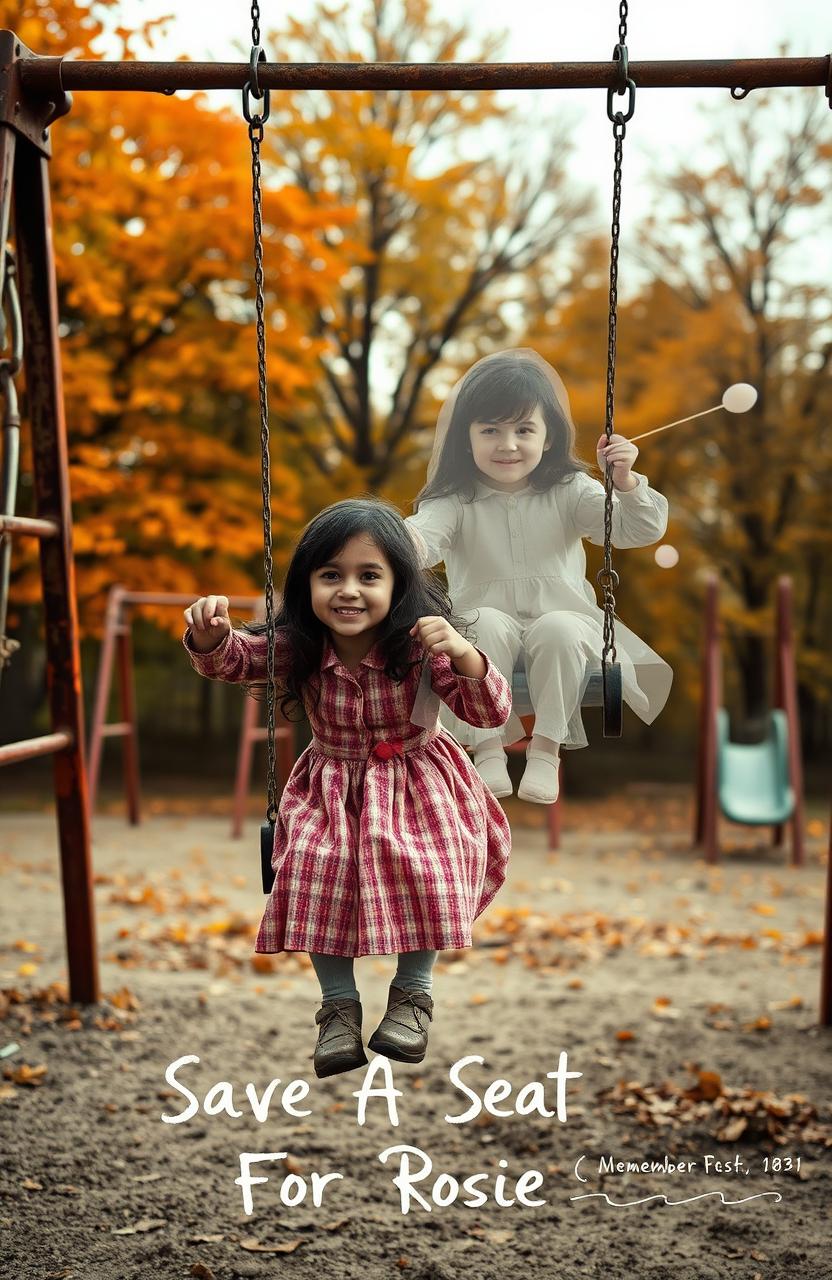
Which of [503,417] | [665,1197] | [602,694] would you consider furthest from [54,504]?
[665,1197]

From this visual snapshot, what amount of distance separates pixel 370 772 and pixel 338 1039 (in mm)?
601

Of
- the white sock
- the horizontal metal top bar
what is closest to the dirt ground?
the white sock

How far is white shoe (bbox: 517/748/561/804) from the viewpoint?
2.97 meters

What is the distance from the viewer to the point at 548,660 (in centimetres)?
297

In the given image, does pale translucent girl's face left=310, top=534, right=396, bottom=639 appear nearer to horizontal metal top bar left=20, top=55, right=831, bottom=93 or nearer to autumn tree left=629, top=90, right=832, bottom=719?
horizontal metal top bar left=20, top=55, right=831, bottom=93

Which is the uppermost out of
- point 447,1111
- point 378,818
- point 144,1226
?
point 378,818

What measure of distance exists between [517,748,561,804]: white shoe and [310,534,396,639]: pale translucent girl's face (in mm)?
512

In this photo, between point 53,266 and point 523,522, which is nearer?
point 523,522

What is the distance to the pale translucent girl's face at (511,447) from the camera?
3.11 m

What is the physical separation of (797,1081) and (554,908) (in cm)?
357

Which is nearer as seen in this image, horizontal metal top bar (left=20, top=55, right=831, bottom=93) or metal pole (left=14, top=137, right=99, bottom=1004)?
horizontal metal top bar (left=20, top=55, right=831, bottom=93)

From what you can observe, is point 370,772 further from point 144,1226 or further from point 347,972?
point 144,1226

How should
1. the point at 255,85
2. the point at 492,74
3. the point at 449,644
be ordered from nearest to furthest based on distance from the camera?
1. the point at 449,644
2. the point at 255,85
3. the point at 492,74

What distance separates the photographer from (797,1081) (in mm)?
4910
